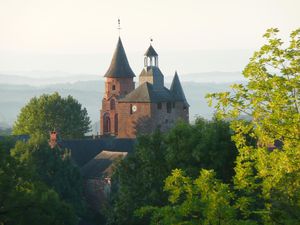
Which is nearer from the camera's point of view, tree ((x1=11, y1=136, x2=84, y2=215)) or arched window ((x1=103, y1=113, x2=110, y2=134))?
tree ((x1=11, y1=136, x2=84, y2=215))

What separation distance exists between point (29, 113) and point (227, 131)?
69652 millimetres

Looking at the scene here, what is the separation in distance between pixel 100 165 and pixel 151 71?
30.0 meters

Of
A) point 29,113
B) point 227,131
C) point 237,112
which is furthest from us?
point 29,113

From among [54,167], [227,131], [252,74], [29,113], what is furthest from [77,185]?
[29,113]

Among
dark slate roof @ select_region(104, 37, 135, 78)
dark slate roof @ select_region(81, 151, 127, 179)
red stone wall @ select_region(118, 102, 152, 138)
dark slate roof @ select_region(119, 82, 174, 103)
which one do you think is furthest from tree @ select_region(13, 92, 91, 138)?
dark slate roof @ select_region(81, 151, 127, 179)

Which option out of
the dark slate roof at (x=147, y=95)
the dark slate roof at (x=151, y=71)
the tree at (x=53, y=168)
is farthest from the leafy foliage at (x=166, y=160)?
the dark slate roof at (x=151, y=71)

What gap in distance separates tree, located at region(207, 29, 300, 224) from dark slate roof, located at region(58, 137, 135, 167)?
53084 mm

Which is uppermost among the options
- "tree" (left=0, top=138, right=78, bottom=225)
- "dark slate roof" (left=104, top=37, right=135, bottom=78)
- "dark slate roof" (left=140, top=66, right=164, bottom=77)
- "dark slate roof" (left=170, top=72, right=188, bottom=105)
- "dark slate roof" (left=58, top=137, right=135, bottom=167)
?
"dark slate roof" (left=104, top=37, right=135, bottom=78)

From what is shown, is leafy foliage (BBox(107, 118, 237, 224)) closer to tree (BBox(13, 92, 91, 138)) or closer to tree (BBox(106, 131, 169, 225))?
tree (BBox(106, 131, 169, 225))

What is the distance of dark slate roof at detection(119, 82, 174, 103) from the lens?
102 meters

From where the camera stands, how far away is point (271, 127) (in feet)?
93.9

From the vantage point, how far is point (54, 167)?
64.3 metres

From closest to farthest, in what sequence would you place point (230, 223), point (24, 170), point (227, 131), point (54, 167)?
point (230, 223), point (24, 170), point (227, 131), point (54, 167)

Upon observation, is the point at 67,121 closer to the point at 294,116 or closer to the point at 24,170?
the point at 24,170
